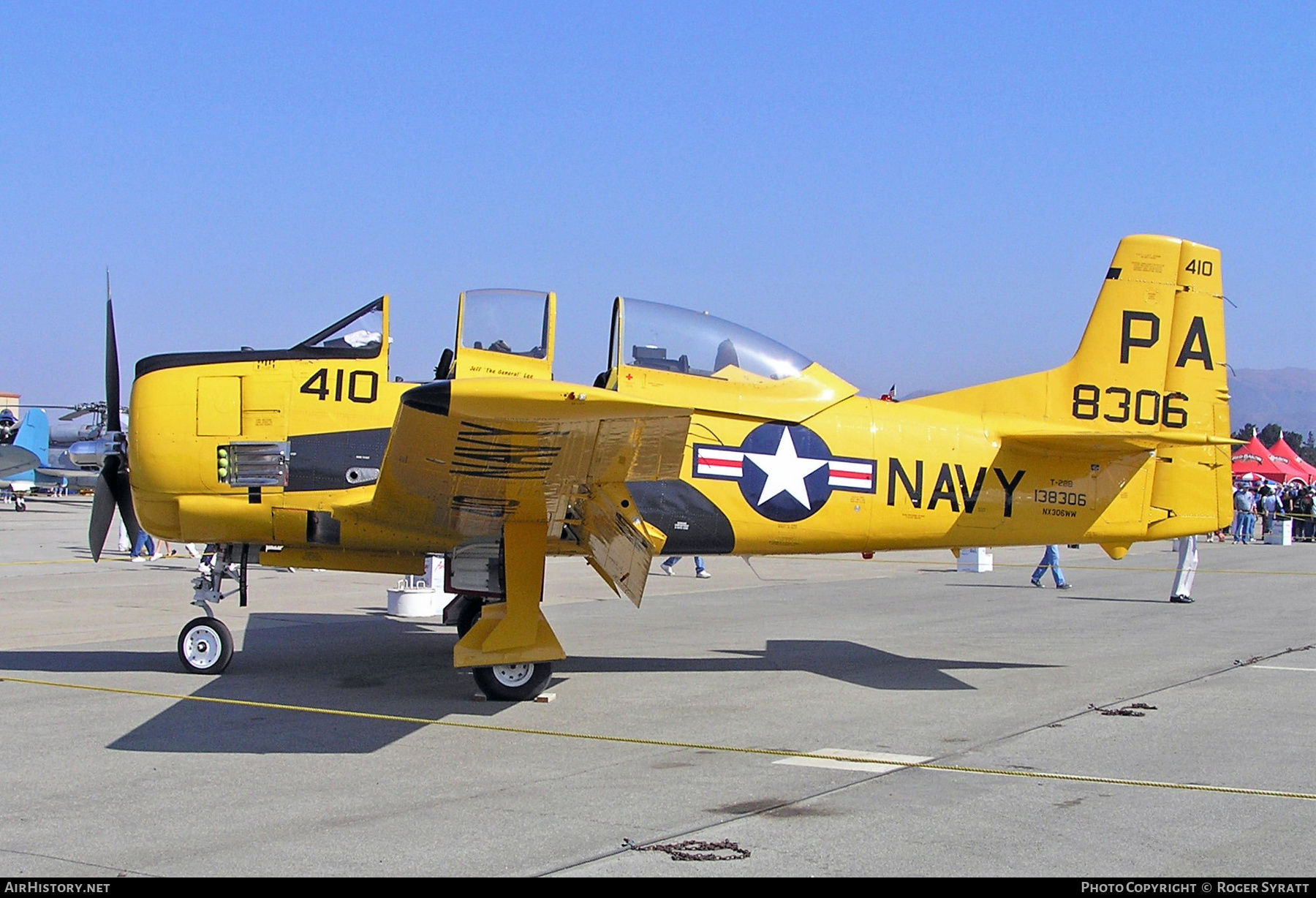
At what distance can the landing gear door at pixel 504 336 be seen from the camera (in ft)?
27.8

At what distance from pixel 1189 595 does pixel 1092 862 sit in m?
13.7

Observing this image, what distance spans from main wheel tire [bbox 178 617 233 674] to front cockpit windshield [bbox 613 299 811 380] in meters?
4.05

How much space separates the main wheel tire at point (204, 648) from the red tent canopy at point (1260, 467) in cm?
5296

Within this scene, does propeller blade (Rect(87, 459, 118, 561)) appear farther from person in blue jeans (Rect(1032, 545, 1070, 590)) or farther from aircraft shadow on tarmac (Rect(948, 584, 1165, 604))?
person in blue jeans (Rect(1032, 545, 1070, 590))

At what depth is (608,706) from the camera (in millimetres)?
8477

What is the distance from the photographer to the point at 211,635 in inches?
375

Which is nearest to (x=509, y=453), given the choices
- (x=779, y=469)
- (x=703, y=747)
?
(x=703, y=747)

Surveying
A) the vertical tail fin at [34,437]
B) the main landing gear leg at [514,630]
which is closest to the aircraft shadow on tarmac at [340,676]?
the main landing gear leg at [514,630]

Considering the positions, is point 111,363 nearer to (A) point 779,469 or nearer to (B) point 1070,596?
(A) point 779,469

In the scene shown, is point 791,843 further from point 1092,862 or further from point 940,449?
point 940,449

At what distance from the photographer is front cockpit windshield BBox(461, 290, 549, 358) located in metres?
8.48

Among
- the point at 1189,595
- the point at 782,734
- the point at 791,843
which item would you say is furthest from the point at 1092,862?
the point at 1189,595

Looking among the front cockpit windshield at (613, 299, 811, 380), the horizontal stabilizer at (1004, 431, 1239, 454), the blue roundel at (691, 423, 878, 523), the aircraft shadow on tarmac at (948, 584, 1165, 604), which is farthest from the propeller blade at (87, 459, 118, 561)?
the aircraft shadow on tarmac at (948, 584, 1165, 604)

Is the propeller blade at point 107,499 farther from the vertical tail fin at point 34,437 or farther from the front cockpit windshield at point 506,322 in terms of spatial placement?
the vertical tail fin at point 34,437
